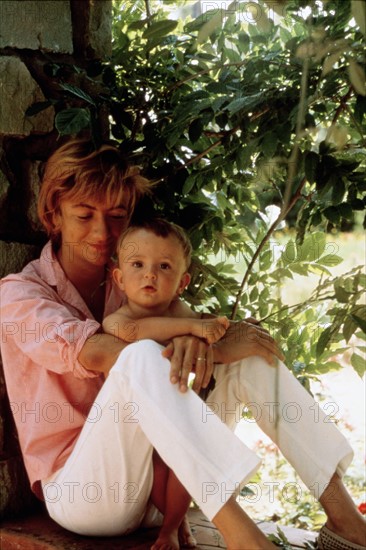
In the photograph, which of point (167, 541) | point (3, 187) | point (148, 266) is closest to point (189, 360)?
point (148, 266)

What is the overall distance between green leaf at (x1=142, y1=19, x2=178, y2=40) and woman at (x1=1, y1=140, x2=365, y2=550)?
1.13 feet

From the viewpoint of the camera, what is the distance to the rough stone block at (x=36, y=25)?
2.31m

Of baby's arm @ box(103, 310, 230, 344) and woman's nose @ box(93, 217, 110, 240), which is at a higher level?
woman's nose @ box(93, 217, 110, 240)

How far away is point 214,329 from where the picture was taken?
1.97m

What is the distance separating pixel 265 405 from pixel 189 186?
674 millimetres

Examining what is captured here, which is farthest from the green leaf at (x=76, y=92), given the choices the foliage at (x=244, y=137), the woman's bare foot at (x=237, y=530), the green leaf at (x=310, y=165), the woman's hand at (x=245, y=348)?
the woman's bare foot at (x=237, y=530)

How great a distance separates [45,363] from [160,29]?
3.23ft

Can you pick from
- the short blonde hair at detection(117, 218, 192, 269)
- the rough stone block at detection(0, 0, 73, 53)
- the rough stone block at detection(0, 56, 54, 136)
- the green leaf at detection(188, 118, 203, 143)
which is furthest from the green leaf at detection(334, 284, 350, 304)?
the rough stone block at detection(0, 0, 73, 53)

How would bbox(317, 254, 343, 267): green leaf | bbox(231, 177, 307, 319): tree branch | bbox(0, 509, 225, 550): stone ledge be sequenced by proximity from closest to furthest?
bbox(0, 509, 225, 550): stone ledge < bbox(231, 177, 307, 319): tree branch < bbox(317, 254, 343, 267): green leaf

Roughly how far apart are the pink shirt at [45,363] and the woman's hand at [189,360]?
23 centimetres

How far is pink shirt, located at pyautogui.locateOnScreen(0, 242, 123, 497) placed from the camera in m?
1.98

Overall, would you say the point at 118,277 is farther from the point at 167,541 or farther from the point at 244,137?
the point at 167,541

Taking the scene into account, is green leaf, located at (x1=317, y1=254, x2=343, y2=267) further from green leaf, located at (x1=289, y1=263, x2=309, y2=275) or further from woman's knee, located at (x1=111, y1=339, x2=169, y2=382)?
woman's knee, located at (x1=111, y1=339, x2=169, y2=382)

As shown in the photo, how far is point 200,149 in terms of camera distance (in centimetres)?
245
